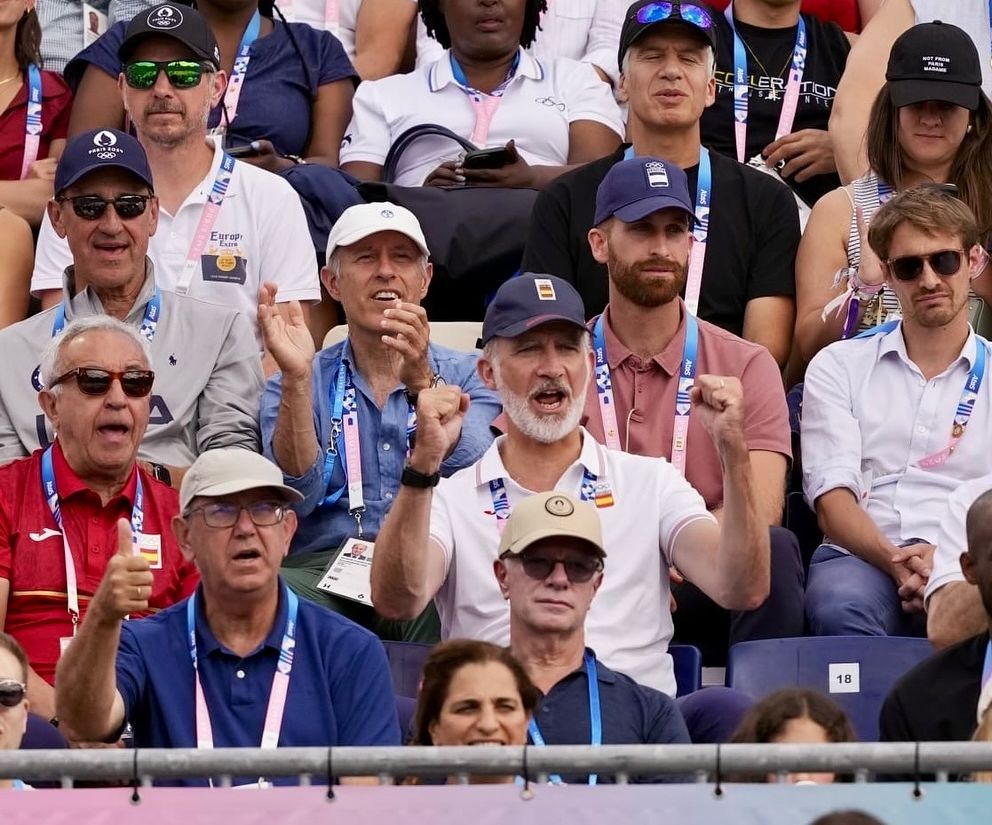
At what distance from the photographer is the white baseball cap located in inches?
270

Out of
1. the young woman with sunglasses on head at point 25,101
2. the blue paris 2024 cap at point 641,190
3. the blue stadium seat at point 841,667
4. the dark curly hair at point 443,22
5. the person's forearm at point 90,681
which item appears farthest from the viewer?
the dark curly hair at point 443,22

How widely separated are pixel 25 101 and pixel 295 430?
257cm

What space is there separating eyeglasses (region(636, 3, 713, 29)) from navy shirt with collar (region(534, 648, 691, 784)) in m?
2.91

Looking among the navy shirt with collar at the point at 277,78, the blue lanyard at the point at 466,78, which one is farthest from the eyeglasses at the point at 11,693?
the blue lanyard at the point at 466,78

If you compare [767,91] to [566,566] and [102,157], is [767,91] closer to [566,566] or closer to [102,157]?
[102,157]

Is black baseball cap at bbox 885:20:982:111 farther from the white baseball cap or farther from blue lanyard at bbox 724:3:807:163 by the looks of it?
the white baseball cap

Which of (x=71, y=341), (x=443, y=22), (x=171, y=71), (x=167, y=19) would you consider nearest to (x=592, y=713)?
(x=71, y=341)

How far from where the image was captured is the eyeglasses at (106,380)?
20.0 feet

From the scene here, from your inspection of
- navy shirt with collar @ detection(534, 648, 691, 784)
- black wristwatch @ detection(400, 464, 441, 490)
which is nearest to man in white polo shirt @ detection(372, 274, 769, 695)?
black wristwatch @ detection(400, 464, 441, 490)

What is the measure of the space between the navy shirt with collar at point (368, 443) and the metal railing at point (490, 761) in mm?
2847

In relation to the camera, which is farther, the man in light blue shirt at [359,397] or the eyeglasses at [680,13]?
the eyeglasses at [680,13]

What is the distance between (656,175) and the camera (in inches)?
260

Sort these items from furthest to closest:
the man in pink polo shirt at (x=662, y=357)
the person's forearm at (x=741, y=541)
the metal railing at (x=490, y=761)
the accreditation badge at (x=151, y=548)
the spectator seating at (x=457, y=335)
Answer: the spectator seating at (x=457, y=335)
the man in pink polo shirt at (x=662, y=357)
the accreditation badge at (x=151, y=548)
the person's forearm at (x=741, y=541)
the metal railing at (x=490, y=761)

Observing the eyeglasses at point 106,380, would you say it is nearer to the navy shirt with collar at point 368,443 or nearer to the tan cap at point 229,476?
the navy shirt with collar at point 368,443
